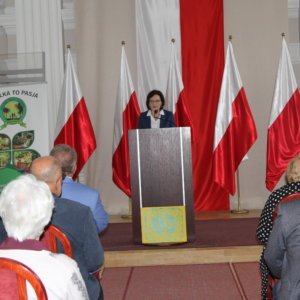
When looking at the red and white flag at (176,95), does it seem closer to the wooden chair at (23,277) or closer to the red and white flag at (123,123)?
the red and white flag at (123,123)

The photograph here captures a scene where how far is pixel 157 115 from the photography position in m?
5.89

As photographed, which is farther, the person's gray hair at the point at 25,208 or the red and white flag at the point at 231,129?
the red and white flag at the point at 231,129

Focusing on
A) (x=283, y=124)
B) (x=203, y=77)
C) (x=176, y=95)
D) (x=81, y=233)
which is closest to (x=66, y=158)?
(x=81, y=233)

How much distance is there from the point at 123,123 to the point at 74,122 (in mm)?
560

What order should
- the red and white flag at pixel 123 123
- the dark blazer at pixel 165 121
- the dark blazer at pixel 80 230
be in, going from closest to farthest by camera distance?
the dark blazer at pixel 80 230 → the dark blazer at pixel 165 121 → the red and white flag at pixel 123 123

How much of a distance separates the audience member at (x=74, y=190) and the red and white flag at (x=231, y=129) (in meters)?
3.80

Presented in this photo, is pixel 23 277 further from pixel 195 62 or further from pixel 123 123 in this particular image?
pixel 195 62

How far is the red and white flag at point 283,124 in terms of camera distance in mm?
6680

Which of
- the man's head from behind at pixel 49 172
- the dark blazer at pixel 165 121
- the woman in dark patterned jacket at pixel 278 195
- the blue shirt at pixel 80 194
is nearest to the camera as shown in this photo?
the man's head from behind at pixel 49 172

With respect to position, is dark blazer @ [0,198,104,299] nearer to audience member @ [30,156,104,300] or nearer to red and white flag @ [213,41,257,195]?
audience member @ [30,156,104,300]

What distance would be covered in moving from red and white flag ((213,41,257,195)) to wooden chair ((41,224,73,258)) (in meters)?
4.61

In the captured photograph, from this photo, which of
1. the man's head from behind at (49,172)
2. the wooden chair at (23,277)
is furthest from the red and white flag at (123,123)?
the wooden chair at (23,277)

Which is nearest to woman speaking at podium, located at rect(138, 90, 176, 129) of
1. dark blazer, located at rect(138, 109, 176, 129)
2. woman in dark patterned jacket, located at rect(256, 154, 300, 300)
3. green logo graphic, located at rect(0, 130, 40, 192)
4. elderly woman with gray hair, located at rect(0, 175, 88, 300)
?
dark blazer, located at rect(138, 109, 176, 129)

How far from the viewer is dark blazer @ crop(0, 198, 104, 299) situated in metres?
2.36
